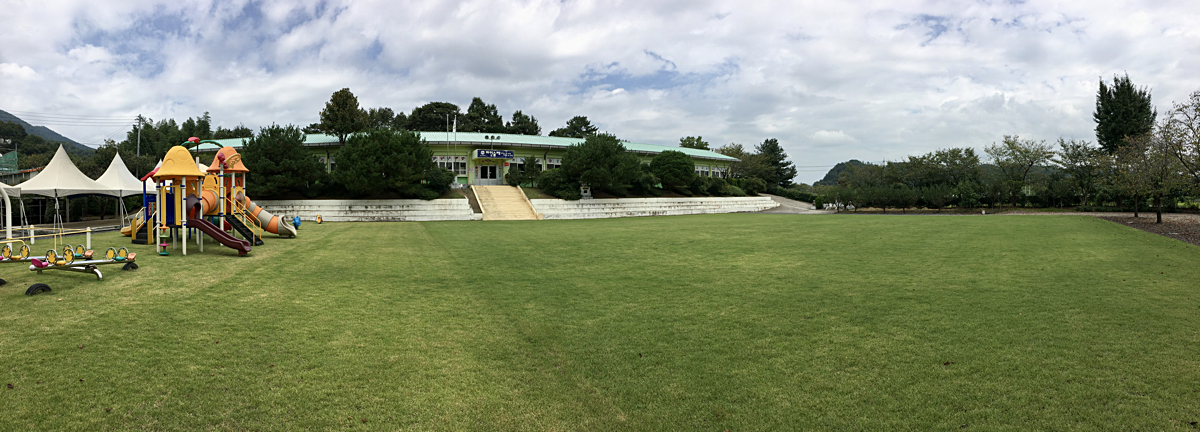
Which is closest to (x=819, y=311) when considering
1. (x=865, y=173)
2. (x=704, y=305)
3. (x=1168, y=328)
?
(x=704, y=305)

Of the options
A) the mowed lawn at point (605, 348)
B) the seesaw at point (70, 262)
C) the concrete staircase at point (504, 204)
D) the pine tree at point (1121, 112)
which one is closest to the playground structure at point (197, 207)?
the mowed lawn at point (605, 348)

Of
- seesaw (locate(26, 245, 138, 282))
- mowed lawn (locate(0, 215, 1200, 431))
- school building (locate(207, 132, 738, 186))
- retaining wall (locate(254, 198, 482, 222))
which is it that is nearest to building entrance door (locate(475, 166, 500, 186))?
school building (locate(207, 132, 738, 186))

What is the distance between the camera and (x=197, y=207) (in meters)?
14.7

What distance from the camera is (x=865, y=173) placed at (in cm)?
5638

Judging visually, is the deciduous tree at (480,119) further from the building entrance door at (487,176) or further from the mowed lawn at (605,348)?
the mowed lawn at (605,348)

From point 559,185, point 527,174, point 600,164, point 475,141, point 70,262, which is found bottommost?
point 70,262

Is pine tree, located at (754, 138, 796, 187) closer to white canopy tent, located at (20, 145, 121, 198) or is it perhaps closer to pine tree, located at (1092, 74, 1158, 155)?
pine tree, located at (1092, 74, 1158, 155)

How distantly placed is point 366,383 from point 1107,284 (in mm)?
11201

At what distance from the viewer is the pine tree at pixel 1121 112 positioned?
4462 centimetres

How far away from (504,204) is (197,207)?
20312 mm

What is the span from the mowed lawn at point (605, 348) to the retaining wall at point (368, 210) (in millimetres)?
20043

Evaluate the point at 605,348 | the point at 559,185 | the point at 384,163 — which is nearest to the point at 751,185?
the point at 559,185

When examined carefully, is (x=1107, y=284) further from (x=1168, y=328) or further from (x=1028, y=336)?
(x=1028, y=336)

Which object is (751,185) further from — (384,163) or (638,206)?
(384,163)
